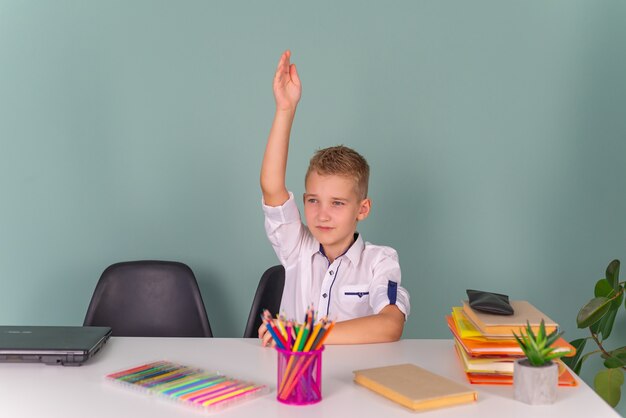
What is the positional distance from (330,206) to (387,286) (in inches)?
11.3

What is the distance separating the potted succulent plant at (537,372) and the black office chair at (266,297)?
48.3 inches

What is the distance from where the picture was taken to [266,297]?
2564 mm

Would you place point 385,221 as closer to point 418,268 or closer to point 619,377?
point 418,268

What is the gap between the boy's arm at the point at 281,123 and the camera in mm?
2082

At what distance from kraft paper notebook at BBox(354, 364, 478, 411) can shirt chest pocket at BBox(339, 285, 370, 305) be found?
0.61 m

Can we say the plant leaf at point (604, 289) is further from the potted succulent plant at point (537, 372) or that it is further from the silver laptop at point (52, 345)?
the silver laptop at point (52, 345)

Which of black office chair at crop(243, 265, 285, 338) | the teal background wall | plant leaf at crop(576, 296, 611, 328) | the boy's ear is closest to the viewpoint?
the boy's ear

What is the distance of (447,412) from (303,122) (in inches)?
65.9

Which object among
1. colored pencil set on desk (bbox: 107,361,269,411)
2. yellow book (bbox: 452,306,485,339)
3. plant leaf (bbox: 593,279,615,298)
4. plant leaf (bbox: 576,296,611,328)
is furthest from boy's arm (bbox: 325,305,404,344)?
plant leaf (bbox: 593,279,615,298)

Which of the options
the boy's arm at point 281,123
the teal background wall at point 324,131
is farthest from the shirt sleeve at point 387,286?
Result: the teal background wall at point 324,131

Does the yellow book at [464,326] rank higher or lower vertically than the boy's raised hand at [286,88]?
lower

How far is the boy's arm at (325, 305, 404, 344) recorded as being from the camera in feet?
6.08

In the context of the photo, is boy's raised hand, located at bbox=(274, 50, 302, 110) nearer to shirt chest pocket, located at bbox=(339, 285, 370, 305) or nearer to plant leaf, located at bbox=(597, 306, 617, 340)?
shirt chest pocket, located at bbox=(339, 285, 370, 305)

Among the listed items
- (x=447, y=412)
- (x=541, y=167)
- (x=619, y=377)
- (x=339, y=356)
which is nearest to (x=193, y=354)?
(x=339, y=356)
